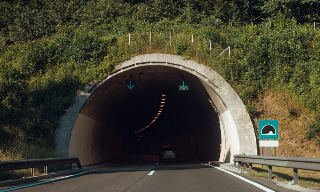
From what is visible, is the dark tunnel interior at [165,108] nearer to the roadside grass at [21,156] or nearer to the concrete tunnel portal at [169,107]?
the concrete tunnel portal at [169,107]

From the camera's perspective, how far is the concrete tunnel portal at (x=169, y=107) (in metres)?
27.2

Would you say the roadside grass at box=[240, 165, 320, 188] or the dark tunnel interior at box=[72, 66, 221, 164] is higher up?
the dark tunnel interior at box=[72, 66, 221, 164]

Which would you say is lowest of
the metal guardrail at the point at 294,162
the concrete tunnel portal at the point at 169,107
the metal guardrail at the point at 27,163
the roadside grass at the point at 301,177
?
the roadside grass at the point at 301,177

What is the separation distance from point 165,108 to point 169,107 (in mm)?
1627

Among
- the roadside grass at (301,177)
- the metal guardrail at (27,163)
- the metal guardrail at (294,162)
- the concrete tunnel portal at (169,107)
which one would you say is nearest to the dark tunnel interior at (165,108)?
the concrete tunnel portal at (169,107)

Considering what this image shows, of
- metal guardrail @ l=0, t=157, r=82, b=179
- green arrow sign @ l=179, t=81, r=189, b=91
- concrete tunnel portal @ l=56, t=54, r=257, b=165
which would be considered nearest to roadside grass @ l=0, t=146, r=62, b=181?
metal guardrail @ l=0, t=157, r=82, b=179

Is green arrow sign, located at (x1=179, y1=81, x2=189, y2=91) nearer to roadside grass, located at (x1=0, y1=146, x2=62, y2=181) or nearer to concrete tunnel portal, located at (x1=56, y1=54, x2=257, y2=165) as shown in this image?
concrete tunnel portal, located at (x1=56, y1=54, x2=257, y2=165)

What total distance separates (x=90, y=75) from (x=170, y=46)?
6049mm

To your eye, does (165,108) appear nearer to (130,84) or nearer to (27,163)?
(130,84)

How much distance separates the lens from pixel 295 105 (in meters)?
27.2

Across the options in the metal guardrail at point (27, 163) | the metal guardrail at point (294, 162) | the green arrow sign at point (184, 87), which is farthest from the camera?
the green arrow sign at point (184, 87)

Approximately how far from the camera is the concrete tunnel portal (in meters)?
27.2

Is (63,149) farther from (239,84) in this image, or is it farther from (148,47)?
Result: (239,84)

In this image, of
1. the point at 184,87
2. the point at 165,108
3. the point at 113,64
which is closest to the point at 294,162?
the point at 184,87
